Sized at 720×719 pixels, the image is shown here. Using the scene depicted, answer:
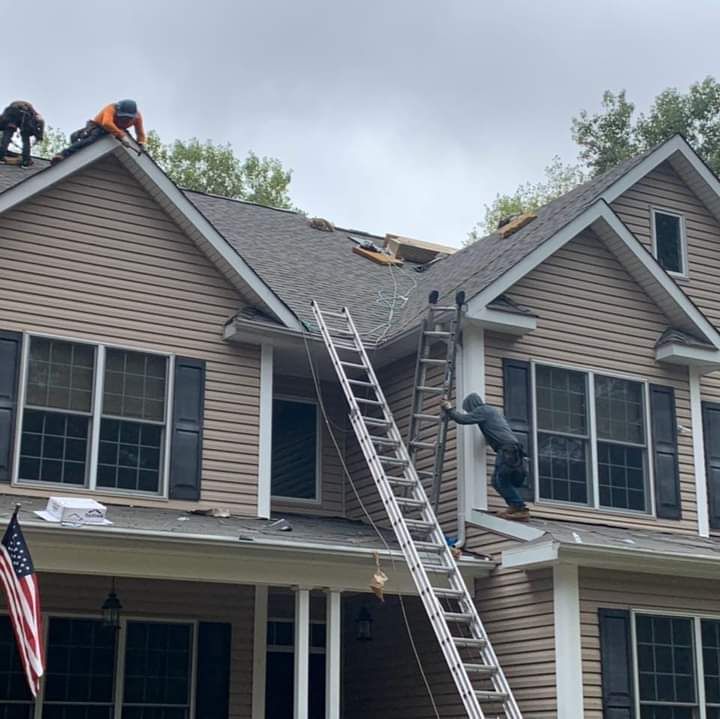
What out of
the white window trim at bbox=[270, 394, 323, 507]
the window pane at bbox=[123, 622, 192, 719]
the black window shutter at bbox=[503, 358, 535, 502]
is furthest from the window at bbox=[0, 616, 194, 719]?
the black window shutter at bbox=[503, 358, 535, 502]

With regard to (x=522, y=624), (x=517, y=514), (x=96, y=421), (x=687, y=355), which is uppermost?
(x=687, y=355)

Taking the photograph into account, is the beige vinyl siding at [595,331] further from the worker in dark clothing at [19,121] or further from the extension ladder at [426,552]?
the worker in dark clothing at [19,121]

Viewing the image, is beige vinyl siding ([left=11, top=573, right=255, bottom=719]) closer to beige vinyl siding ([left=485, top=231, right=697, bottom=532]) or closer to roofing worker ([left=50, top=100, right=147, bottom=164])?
beige vinyl siding ([left=485, top=231, right=697, bottom=532])

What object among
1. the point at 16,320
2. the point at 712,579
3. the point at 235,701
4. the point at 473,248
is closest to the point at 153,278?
the point at 16,320

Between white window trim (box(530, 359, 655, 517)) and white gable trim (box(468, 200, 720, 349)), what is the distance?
1.04 m

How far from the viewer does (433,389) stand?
14641mm

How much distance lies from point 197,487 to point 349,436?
307 cm

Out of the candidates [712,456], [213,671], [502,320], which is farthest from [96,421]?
[712,456]

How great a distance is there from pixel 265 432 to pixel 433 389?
2003mm

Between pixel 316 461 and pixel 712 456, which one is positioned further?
pixel 712 456

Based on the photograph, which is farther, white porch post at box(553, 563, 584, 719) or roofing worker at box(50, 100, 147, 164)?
roofing worker at box(50, 100, 147, 164)

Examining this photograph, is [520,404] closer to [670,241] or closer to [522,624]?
[522,624]

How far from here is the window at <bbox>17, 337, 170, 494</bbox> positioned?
519 inches

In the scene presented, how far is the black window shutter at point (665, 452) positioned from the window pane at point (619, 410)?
0.60ft
